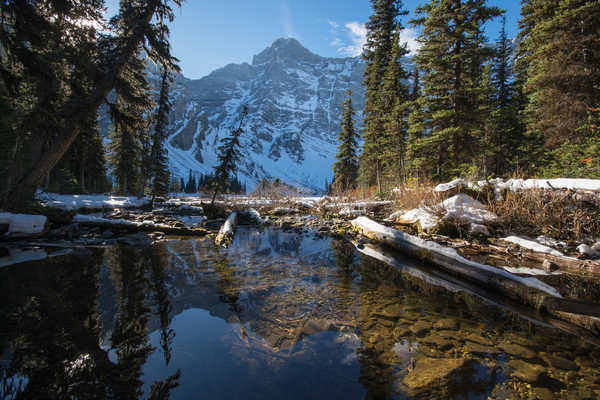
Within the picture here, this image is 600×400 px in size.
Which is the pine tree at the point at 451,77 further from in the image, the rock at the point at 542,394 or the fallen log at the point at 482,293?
the rock at the point at 542,394

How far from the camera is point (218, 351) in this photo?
2.28 meters

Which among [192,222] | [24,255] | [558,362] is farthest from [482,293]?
[192,222]

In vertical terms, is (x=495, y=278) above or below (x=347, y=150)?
below

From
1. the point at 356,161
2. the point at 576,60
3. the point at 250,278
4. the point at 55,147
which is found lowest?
the point at 250,278

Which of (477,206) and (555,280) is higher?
(477,206)

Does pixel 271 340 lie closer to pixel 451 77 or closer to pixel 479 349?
pixel 479 349

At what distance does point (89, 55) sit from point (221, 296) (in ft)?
33.5

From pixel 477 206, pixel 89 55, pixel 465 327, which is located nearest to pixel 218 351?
pixel 465 327

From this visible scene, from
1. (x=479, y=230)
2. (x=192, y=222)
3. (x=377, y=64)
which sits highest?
(x=377, y=64)

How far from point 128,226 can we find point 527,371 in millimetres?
10613

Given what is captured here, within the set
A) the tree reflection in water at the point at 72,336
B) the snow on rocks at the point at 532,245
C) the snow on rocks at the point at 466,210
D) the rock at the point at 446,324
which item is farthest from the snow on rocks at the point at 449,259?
the tree reflection in water at the point at 72,336

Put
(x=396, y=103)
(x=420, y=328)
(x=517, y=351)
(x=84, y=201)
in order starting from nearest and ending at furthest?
1. (x=517, y=351)
2. (x=420, y=328)
3. (x=84, y=201)
4. (x=396, y=103)

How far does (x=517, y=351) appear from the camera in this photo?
88.1 inches

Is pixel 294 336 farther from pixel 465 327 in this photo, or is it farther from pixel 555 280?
pixel 555 280
